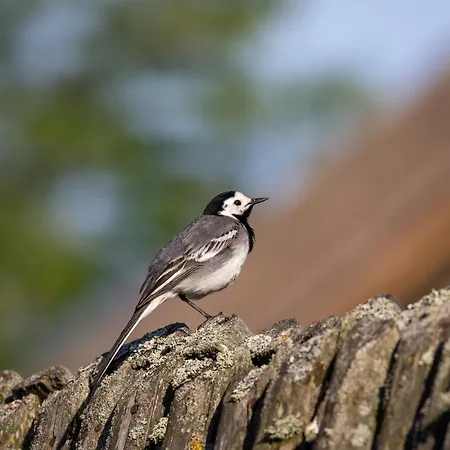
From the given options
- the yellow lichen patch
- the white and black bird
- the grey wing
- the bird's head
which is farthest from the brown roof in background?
the yellow lichen patch

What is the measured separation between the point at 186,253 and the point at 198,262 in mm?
113

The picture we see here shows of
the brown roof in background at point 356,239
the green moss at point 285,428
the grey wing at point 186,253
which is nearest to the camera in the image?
the green moss at point 285,428

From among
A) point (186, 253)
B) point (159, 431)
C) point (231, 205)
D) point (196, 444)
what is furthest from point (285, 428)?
point (231, 205)

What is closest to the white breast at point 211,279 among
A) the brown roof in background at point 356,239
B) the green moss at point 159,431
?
the brown roof in background at point 356,239

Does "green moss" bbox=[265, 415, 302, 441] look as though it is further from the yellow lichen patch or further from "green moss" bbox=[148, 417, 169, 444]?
"green moss" bbox=[148, 417, 169, 444]

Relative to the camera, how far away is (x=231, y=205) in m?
9.24

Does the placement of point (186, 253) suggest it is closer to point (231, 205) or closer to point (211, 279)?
point (211, 279)

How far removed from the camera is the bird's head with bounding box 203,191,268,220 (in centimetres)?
920

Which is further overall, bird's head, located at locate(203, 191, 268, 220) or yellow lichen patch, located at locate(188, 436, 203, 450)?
bird's head, located at locate(203, 191, 268, 220)

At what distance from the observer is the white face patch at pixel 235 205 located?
9.21m

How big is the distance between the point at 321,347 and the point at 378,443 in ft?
1.51

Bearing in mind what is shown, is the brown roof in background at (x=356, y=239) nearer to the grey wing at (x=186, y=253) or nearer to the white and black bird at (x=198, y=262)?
the white and black bird at (x=198, y=262)

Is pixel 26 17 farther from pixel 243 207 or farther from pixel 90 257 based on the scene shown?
pixel 243 207

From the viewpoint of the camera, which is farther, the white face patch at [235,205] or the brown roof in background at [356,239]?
the brown roof in background at [356,239]
